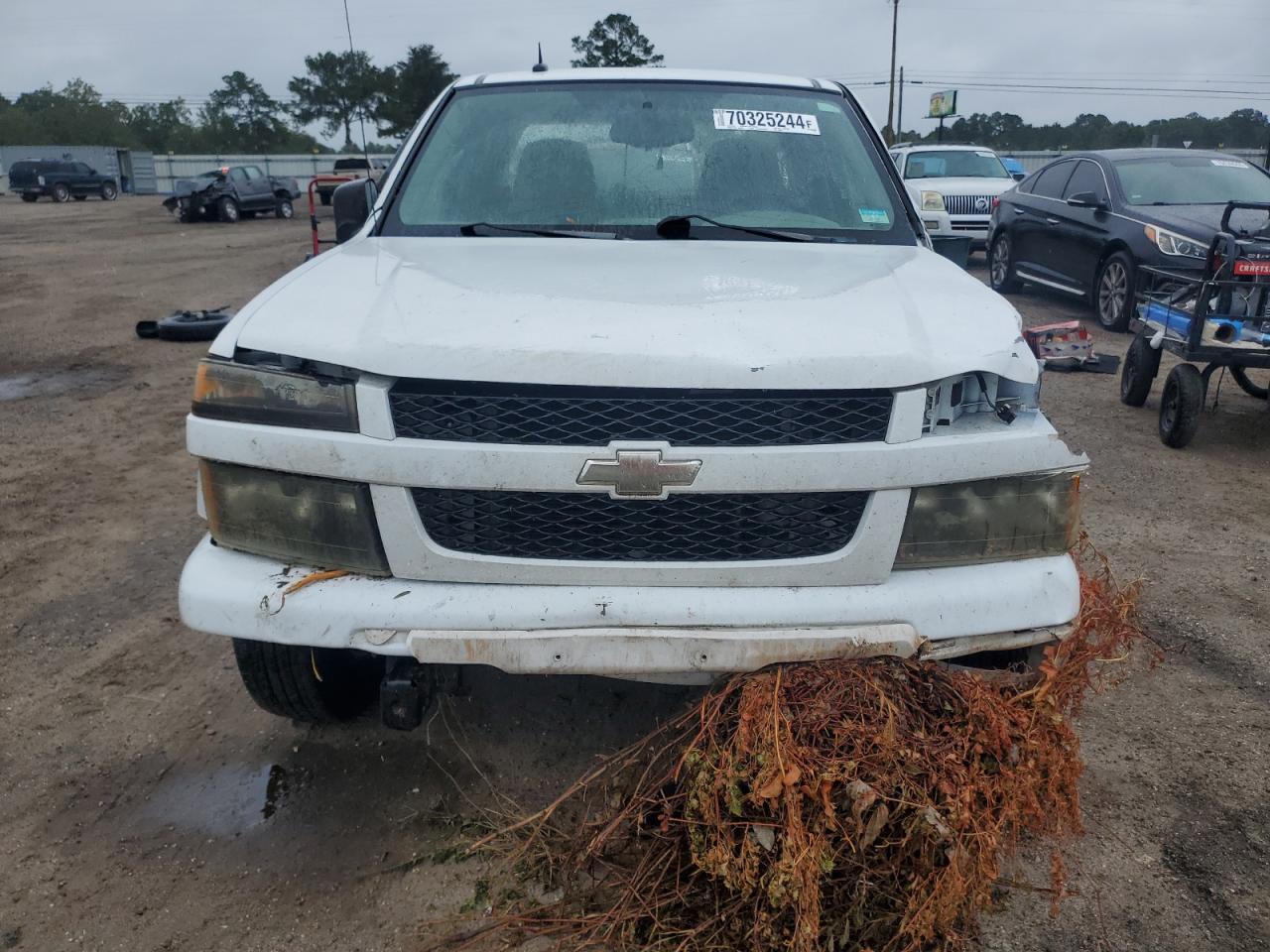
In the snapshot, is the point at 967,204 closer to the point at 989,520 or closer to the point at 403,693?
the point at 989,520

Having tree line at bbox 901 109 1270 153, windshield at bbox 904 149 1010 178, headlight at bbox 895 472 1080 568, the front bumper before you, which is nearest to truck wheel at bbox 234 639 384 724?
the front bumper

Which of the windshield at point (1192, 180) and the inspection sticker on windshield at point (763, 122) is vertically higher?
the inspection sticker on windshield at point (763, 122)

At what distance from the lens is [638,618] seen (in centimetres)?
216

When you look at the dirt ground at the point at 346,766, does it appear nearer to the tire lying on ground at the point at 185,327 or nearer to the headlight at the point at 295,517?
the headlight at the point at 295,517

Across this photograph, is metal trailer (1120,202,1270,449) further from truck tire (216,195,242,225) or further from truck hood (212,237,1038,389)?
truck tire (216,195,242,225)

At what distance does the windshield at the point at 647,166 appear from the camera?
331 centimetres

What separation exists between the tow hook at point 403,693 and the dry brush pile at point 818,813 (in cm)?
36

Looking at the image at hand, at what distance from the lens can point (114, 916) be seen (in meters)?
2.36

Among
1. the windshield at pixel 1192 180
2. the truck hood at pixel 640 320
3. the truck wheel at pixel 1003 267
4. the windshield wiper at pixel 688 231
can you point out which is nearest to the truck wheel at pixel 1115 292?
the windshield at pixel 1192 180

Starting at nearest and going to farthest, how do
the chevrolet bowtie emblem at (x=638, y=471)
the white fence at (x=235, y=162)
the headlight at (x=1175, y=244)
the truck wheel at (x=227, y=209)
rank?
the chevrolet bowtie emblem at (x=638, y=471) → the headlight at (x=1175, y=244) → the truck wheel at (x=227, y=209) → the white fence at (x=235, y=162)

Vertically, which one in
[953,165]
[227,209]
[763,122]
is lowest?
[227,209]

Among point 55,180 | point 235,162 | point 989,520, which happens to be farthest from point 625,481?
point 235,162

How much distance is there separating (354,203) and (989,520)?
8.04 ft

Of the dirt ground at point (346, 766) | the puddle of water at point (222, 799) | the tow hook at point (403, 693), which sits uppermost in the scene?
the tow hook at point (403, 693)
